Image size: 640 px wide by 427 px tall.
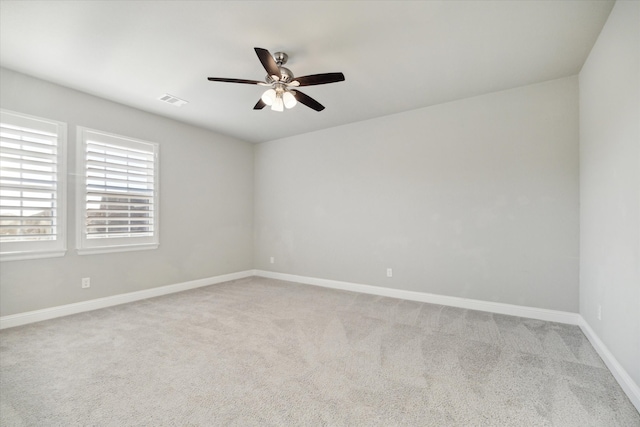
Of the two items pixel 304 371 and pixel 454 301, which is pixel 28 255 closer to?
pixel 304 371

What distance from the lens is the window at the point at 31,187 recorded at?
9.90 feet

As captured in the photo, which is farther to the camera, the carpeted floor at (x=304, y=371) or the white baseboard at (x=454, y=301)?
the white baseboard at (x=454, y=301)

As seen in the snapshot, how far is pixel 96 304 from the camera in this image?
3662 mm

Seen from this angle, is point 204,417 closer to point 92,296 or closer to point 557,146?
point 92,296

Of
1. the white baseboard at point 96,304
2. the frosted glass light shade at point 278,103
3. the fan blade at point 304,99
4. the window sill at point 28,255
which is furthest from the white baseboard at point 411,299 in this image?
the frosted glass light shade at point 278,103

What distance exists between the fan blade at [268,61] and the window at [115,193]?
9.20ft

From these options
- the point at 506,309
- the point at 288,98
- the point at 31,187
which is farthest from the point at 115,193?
the point at 506,309

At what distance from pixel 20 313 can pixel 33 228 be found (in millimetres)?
946

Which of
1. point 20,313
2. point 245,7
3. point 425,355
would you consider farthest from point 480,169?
point 20,313

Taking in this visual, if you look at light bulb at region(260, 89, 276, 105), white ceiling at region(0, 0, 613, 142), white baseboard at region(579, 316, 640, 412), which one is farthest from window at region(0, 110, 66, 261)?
white baseboard at region(579, 316, 640, 412)

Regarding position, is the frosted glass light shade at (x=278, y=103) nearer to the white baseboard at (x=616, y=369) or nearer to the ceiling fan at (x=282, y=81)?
the ceiling fan at (x=282, y=81)

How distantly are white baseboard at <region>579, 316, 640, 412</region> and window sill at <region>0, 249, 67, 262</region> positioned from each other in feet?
17.8

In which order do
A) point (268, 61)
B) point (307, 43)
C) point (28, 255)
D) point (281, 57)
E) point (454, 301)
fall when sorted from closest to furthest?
point (268, 61) < point (307, 43) < point (281, 57) < point (28, 255) < point (454, 301)

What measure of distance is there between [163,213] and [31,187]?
1.53 meters
